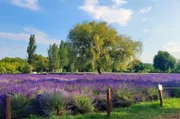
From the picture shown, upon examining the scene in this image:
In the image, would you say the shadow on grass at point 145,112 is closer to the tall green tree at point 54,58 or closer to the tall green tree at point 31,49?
the tall green tree at point 54,58

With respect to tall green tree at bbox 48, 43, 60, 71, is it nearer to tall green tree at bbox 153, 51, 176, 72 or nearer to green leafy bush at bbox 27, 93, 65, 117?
tall green tree at bbox 153, 51, 176, 72

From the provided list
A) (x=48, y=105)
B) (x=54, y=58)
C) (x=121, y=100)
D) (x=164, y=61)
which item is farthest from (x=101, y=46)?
(x=164, y=61)

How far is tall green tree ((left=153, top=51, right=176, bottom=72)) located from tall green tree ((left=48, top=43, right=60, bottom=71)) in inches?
1536

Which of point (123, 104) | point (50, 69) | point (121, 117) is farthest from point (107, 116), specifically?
point (50, 69)

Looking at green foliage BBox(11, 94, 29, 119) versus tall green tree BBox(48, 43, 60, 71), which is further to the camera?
tall green tree BBox(48, 43, 60, 71)

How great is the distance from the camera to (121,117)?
291 inches

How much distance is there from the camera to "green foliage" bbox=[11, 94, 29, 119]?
7148 mm

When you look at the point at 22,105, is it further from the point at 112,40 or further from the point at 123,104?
the point at 112,40

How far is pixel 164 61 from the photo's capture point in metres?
83.2

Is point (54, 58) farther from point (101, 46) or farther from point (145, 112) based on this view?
point (145, 112)

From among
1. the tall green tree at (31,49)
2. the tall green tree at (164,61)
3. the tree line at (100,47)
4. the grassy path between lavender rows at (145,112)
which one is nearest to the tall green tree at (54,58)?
the tall green tree at (31,49)

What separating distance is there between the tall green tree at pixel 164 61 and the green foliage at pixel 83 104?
77.8 meters

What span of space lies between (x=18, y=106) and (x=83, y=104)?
85.3 inches

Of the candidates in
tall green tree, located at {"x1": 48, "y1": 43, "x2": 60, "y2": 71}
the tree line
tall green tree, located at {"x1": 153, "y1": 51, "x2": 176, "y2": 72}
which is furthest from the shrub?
tall green tree, located at {"x1": 153, "y1": 51, "x2": 176, "y2": 72}
